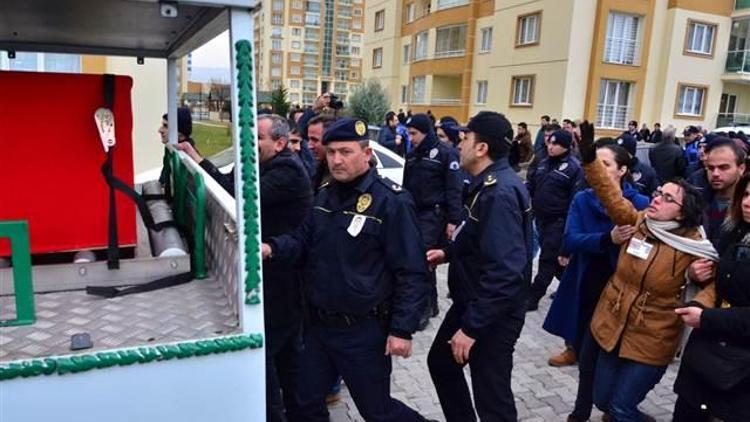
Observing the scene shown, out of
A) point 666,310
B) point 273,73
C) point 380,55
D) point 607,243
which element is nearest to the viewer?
point 666,310

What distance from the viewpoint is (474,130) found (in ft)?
9.77

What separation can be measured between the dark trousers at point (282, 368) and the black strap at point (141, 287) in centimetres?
84

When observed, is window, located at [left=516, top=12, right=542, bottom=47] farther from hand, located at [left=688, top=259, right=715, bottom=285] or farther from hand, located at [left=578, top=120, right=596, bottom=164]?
hand, located at [left=688, top=259, right=715, bottom=285]

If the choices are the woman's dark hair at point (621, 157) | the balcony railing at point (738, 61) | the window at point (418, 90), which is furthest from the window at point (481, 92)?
the woman's dark hair at point (621, 157)

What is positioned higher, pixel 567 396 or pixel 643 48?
pixel 643 48

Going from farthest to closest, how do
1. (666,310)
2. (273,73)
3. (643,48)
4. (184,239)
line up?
(273,73)
(643,48)
(666,310)
(184,239)

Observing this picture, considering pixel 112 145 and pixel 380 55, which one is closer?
pixel 112 145

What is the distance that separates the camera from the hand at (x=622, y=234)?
10.4ft

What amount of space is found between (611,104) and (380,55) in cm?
1737

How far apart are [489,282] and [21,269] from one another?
6.14 feet

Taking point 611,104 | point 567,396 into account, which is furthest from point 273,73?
point 567,396

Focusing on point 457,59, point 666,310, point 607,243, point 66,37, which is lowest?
point 666,310

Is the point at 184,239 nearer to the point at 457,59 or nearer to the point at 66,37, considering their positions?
the point at 66,37

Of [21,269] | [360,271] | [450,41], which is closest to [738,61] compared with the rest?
[450,41]
